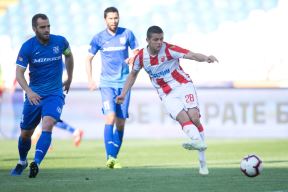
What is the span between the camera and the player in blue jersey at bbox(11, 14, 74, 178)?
10.4 meters

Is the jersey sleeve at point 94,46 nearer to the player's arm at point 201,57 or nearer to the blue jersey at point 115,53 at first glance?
the blue jersey at point 115,53

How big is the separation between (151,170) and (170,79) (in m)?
1.35

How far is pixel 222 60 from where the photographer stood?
21656 mm

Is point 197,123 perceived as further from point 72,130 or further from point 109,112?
point 72,130

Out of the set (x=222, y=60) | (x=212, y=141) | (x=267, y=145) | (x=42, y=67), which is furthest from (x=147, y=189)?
(x=222, y=60)

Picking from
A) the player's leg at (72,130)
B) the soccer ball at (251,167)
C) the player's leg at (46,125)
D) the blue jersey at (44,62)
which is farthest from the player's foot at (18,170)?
the player's leg at (72,130)

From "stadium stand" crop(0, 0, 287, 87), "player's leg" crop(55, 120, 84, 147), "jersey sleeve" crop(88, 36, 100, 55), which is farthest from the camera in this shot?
"stadium stand" crop(0, 0, 287, 87)

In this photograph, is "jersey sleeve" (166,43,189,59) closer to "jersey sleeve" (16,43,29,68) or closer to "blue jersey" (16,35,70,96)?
"blue jersey" (16,35,70,96)

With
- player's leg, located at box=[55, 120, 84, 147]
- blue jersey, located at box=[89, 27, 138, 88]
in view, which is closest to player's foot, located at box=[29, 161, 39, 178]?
blue jersey, located at box=[89, 27, 138, 88]

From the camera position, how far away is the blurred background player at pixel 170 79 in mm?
10477

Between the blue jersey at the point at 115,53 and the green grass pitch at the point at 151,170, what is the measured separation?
4.12 ft

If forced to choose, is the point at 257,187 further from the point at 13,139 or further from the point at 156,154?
the point at 13,139

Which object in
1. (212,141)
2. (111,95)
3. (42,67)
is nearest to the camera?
(42,67)

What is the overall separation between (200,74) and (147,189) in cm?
1286
